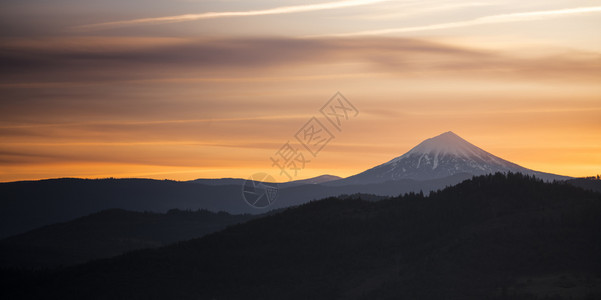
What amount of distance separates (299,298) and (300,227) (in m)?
44.5

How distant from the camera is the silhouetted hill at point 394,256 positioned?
124625mm

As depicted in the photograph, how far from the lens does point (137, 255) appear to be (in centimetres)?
16638

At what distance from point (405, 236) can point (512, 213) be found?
20.8 m

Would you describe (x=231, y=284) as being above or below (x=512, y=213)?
below

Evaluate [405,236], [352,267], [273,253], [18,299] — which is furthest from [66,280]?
[405,236]

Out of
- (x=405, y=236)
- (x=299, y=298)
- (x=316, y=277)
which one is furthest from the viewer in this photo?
(x=405, y=236)

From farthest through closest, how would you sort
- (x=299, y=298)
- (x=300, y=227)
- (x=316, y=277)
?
(x=300, y=227)
(x=316, y=277)
(x=299, y=298)

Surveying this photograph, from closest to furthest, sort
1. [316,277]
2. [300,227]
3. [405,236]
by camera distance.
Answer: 1. [316,277]
2. [405,236]
3. [300,227]

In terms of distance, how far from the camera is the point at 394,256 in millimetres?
151125

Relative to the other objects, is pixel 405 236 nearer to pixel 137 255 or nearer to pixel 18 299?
pixel 137 255

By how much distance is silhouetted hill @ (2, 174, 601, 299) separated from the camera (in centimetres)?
12462

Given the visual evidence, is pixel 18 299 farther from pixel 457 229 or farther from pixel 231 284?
pixel 457 229

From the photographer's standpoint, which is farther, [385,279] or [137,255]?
[137,255]

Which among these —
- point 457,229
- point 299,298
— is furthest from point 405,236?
point 299,298
